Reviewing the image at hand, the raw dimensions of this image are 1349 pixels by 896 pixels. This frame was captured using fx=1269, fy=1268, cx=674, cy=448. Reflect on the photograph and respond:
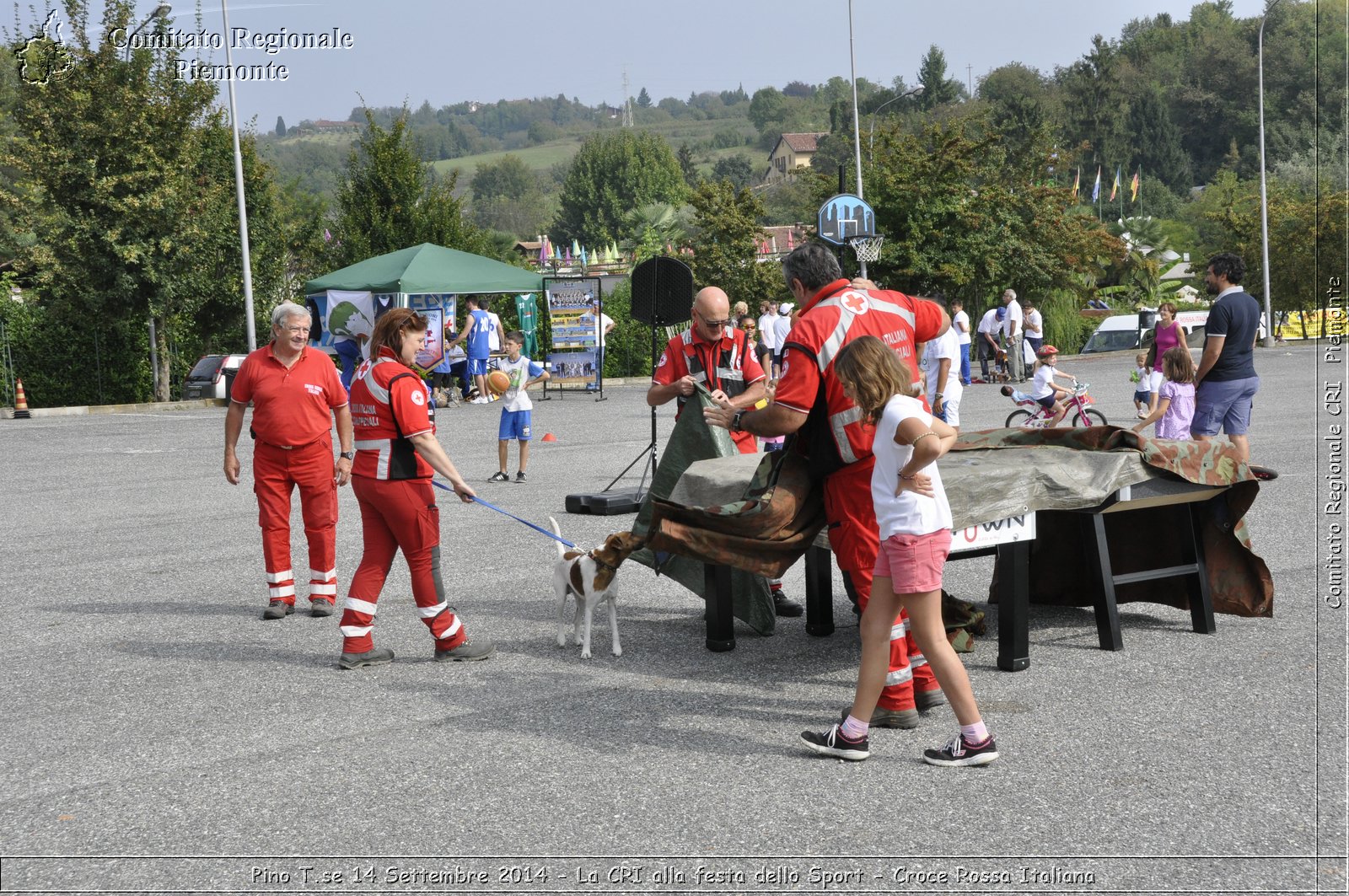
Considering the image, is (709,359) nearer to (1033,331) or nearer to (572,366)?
(572,366)

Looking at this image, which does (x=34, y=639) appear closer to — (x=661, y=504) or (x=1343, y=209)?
(x=661, y=504)

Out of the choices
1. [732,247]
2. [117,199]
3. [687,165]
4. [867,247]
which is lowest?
[867,247]

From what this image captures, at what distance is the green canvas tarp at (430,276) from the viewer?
82.7 feet

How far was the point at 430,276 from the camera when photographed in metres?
25.5

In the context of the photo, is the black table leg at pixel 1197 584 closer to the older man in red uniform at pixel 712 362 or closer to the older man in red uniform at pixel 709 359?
the older man in red uniform at pixel 712 362

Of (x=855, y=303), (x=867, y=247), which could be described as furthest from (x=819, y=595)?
(x=867, y=247)

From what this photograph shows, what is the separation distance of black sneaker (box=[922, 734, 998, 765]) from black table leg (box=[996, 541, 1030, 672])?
129 cm

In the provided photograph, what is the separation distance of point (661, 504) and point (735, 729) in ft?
4.02

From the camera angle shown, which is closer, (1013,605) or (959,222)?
(1013,605)

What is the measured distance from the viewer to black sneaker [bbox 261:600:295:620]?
7.99m

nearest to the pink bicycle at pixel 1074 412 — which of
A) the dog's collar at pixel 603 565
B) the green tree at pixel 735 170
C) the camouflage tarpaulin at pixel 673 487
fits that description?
the camouflage tarpaulin at pixel 673 487

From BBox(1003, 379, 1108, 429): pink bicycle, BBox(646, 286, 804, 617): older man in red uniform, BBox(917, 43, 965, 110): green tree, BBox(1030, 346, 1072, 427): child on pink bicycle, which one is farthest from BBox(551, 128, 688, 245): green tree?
BBox(646, 286, 804, 617): older man in red uniform

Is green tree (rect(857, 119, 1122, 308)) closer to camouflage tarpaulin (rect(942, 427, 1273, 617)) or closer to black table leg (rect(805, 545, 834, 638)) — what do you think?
camouflage tarpaulin (rect(942, 427, 1273, 617))

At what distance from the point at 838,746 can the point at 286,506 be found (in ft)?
14.5
